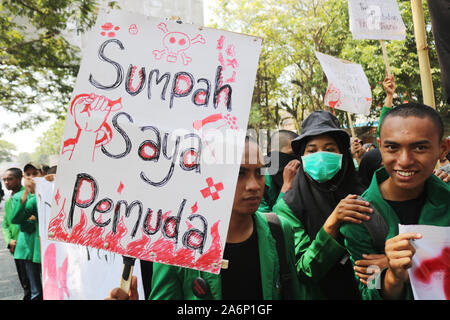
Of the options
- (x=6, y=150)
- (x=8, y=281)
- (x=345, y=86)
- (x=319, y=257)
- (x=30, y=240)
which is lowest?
(x=8, y=281)

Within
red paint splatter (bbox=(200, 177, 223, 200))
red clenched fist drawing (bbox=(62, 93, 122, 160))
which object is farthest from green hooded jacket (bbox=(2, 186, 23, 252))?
red paint splatter (bbox=(200, 177, 223, 200))

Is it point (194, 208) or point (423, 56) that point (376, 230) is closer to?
point (194, 208)

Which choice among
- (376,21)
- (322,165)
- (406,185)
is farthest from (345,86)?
(406,185)

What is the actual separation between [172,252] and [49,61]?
719cm

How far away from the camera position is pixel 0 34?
634cm

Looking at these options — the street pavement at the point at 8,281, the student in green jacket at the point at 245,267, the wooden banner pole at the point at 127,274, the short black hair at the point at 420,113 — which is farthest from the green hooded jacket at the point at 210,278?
the street pavement at the point at 8,281

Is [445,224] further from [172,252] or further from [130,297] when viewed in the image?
[130,297]

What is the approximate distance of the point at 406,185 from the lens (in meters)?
1.50

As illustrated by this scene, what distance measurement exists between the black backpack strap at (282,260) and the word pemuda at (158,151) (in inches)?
20.2

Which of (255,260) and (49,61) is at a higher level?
(49,61)

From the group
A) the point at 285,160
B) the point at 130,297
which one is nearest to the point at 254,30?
the point at 285,160

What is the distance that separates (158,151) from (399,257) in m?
0.95

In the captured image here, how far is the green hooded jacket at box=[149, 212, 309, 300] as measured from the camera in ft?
4.65

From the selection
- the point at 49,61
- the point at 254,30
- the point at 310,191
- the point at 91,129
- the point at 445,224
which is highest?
the point at 254,30
